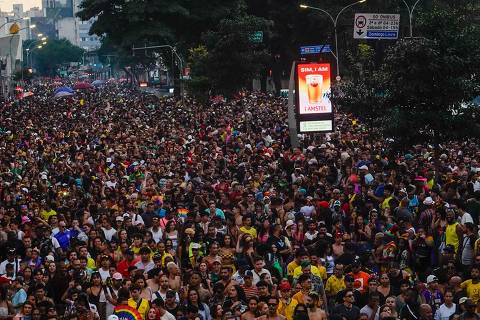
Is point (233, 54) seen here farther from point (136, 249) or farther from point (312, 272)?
point (312, 272)

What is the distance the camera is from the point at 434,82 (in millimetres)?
24969

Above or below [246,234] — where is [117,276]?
below

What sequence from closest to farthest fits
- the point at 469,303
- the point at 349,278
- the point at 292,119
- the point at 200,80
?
1. the point at 469,303
2. the point at 349,278
3. the point at 292,119
4. the point at 200,80

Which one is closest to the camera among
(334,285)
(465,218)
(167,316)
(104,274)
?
(167,316)

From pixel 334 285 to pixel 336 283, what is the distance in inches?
1.6

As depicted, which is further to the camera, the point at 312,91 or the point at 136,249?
the point at 312,91

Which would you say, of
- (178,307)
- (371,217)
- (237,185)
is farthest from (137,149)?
(178,307)

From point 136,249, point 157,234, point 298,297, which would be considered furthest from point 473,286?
point 157,234

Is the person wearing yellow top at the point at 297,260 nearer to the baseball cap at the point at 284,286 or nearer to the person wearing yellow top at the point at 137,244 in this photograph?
the baseball cap at the point at 284,286

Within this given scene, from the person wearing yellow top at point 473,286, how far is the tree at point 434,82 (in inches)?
425

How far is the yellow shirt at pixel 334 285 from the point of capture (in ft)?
47.8

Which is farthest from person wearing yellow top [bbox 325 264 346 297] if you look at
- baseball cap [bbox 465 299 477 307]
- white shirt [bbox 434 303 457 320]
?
baseball cap [bbox 465 299 477 307]

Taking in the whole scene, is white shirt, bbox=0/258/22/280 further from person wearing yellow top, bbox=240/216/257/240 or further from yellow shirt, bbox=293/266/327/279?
yellow shirt, bbox=293/266/327/279

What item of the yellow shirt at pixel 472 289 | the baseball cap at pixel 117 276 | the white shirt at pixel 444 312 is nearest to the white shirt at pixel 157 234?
the baseball cap at pixel 117 276
